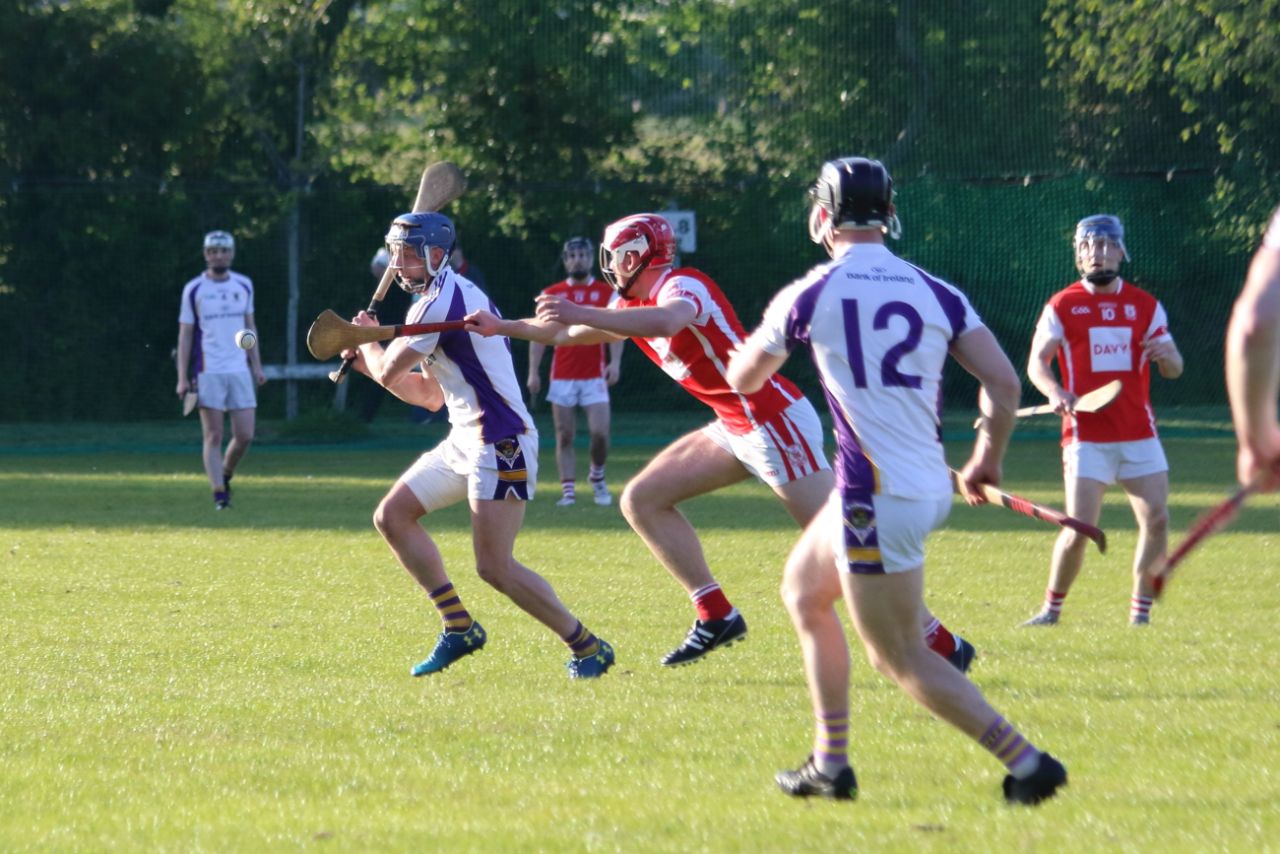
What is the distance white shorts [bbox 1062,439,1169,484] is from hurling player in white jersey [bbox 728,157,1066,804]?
12.3ft

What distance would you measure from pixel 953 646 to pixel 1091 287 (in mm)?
2671

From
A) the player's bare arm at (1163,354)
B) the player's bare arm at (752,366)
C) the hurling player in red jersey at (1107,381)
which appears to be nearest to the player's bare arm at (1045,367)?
the hurling player in red jersey at (1107,381)

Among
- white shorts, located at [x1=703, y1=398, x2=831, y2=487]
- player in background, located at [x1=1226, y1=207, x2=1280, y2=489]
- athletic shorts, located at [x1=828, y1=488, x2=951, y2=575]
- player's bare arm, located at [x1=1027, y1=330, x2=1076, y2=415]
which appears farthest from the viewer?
player's bare arm, located at [x1=1027, y1=330, x2=1076, y2=415]

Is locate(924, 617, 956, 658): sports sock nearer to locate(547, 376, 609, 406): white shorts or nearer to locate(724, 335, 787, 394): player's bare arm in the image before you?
locate(724, 335, 787, 394): player's bare arm

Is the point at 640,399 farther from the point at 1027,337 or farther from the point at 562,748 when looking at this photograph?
the point at 562,748

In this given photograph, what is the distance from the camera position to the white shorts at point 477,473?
279 inches

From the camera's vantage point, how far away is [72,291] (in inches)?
894

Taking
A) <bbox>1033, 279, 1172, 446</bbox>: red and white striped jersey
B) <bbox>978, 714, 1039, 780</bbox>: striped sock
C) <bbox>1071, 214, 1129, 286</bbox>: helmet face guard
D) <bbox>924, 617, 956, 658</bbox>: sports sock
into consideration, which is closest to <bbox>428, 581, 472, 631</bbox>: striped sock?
<bbox>924, 617, 956, 658</bbox>: sports sock

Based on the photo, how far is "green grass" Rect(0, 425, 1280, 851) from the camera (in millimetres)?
4809

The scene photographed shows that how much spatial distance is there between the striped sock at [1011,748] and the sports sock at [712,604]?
101 inches

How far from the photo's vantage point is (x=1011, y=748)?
480cm

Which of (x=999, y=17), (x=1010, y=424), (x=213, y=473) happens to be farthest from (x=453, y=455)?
(x=999, y=17)

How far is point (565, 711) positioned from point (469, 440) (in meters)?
1.27

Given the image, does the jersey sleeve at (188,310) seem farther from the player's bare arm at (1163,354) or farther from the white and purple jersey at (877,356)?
the white and purple jersey at (877,356)
